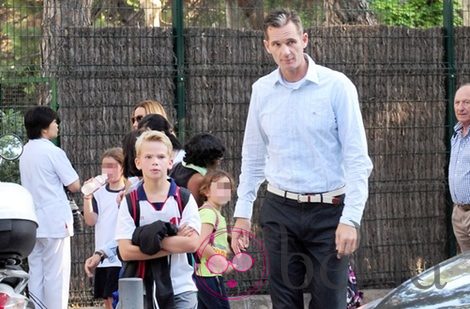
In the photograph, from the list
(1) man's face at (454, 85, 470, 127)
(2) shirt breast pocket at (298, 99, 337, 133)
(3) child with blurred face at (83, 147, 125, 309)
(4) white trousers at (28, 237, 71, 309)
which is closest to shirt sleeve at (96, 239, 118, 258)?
(3) child with blurred face at (83, 147, 125, 309)

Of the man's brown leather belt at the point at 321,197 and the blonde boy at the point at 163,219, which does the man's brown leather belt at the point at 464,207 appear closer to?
the man's brown leather belt at the point at 321,197

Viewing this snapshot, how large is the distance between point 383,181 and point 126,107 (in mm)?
2970

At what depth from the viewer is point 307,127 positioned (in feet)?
22.2

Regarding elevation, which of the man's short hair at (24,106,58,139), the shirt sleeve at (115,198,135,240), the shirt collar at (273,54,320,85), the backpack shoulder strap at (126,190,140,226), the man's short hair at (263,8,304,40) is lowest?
the shirt sleeve at (115,198,135,240)

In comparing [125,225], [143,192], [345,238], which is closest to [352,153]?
[345,238]

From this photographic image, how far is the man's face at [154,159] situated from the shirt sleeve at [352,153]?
1140 millimetres

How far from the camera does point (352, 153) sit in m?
6.62

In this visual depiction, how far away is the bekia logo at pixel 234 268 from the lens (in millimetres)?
7926

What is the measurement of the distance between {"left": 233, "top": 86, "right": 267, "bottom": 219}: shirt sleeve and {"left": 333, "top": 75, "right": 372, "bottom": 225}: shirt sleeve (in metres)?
0.62

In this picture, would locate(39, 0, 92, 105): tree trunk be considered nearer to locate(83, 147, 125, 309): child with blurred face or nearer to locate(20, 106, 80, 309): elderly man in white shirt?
locate(20, 106, 80, 309): elderly man in white shirt

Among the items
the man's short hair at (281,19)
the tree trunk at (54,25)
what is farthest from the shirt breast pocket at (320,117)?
the tree trunk at (54,25)

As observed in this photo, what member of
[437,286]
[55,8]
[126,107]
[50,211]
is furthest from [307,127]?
[55,8]

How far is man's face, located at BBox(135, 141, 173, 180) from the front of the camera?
694 cm

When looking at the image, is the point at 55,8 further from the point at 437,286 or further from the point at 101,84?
the point at 437,286
